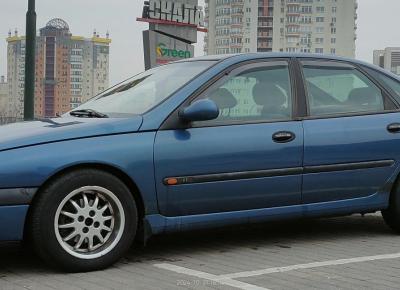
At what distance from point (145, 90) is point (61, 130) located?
0.97m

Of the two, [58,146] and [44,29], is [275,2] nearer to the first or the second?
[44,29]

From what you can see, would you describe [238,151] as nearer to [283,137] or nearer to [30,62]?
A: [283,137]

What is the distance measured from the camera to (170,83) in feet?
16.0

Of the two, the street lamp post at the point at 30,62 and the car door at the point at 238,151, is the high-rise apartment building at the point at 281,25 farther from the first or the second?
the car door at the point at 238,151

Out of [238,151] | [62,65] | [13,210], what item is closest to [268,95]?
[238,151]

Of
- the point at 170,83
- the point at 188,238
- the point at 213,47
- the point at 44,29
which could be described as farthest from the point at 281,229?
the point at 213,47

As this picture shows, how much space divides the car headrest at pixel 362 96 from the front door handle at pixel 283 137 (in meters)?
0.79

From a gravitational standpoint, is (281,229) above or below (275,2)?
below

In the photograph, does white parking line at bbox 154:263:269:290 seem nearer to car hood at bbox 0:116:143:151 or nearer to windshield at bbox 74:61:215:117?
car hood at bbox 0:116:143:151

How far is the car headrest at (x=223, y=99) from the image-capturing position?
15.5 feet

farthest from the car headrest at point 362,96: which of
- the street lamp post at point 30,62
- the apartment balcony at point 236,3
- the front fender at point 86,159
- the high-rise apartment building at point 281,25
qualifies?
the apartment balcony at point 236,3

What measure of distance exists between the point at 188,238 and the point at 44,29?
4412 cm

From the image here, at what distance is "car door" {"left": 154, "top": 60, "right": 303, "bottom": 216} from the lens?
441cm

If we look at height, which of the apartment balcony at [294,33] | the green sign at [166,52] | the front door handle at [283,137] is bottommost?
the front door handle at [283,137]
